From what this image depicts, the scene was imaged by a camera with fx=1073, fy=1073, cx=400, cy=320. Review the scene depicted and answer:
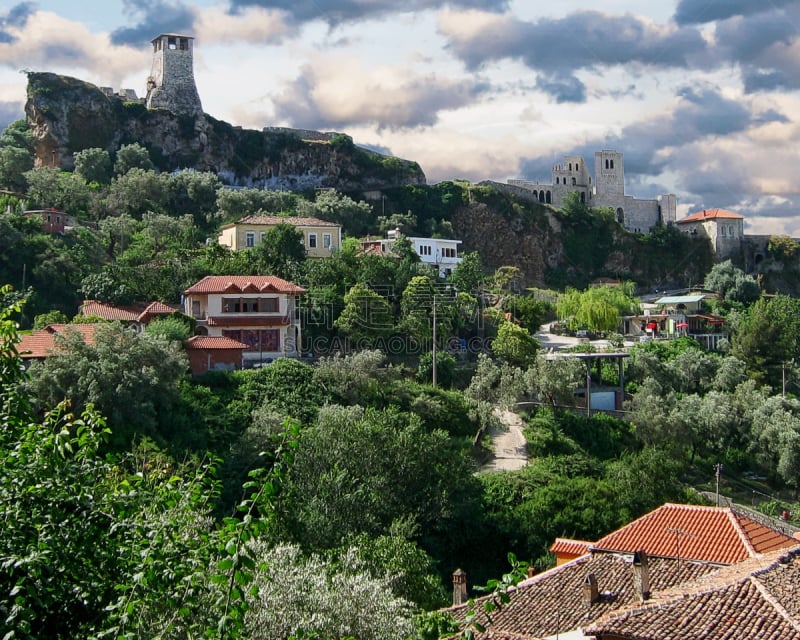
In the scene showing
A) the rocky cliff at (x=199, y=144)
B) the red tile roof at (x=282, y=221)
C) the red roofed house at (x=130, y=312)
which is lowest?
the red roofed house at (x=130, y=312)

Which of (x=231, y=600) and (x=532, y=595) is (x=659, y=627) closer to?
(x=532, y=595)

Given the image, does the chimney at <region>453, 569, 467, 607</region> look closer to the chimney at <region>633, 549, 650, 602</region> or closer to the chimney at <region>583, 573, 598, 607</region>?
the chimney at <region>583, 573, 598, 607</region>

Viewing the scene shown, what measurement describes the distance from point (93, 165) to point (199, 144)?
11.6 meters

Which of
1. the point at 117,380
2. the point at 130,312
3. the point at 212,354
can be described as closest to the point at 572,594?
the point at 117,380

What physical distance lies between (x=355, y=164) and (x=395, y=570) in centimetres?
6808

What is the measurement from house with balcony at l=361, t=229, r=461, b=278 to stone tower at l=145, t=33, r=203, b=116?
23939 mm

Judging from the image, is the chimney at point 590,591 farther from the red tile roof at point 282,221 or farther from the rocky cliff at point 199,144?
the rocky cliff at point 199,144

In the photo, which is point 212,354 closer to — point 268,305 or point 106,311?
point 268,305

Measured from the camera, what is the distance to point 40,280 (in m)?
52.7

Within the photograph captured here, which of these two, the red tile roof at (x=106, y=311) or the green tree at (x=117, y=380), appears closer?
the green tree at (x=117, y=380)

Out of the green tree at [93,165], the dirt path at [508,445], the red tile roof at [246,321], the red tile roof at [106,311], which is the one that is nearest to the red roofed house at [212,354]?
the red tile roof at [246,321]

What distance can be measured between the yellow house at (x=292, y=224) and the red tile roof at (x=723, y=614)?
4587cm

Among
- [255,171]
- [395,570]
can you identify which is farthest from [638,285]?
[395,570]

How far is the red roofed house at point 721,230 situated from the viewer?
97.4 m
